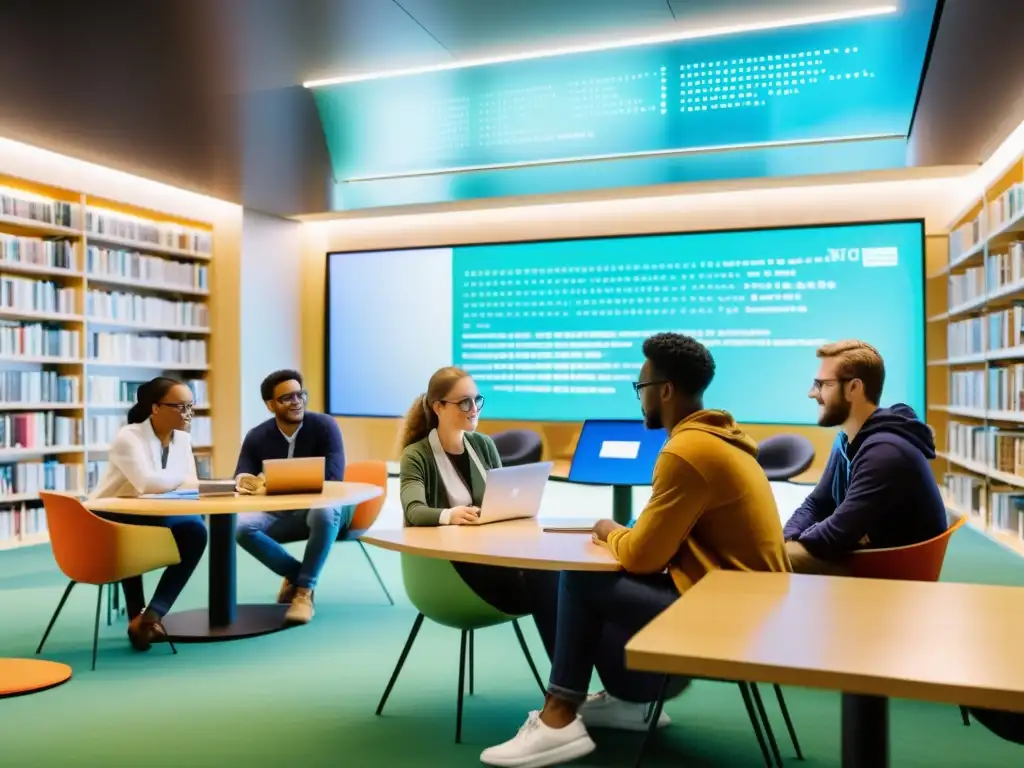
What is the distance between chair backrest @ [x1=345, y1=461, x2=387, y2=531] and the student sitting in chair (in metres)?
1.02

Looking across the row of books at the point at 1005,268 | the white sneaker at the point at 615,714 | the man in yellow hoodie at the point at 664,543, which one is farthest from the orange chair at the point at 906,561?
the row of books at the point at 1005,268

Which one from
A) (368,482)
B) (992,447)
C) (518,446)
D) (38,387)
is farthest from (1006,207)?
(38,387)

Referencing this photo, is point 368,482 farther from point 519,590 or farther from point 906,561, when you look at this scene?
point 906,561

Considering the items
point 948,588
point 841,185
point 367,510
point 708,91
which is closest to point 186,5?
point 367,510

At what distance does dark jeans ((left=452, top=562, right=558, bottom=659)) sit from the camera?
3.00m

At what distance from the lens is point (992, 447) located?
21.1 ft

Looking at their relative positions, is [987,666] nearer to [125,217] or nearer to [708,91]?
[708,91]

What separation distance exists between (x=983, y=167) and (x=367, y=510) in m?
5.60

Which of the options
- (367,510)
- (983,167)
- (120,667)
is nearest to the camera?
(120,667)

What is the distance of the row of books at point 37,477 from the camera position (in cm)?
673

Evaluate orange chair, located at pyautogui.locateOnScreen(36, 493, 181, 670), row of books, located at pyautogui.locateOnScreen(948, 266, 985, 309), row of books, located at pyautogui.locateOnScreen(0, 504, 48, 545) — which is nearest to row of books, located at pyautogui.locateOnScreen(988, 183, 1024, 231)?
row of books, located at pyautogui.locateOnScreen(948, 266, 985, 309)

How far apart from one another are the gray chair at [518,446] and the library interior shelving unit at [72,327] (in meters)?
2.26

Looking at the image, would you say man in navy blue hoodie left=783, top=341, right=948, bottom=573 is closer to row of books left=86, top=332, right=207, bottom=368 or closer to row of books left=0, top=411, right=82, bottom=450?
row of books left=0, top=411, right=82, bottom=450

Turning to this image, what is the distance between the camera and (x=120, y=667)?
3828 millimetres
